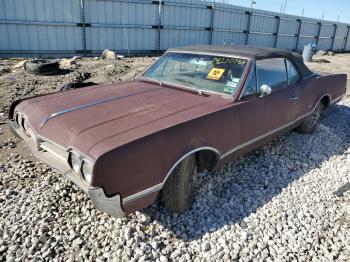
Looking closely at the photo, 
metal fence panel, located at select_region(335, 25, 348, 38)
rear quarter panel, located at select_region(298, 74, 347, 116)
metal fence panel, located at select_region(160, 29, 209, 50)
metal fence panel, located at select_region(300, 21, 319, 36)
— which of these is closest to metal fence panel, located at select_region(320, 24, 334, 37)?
metal fence panel, located at select_region(300, 21, 319, 36)

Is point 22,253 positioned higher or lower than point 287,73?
lower

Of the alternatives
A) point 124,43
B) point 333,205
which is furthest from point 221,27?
point 333,205

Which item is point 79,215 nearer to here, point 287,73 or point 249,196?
point 249,196

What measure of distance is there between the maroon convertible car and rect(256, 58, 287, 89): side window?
1 cm

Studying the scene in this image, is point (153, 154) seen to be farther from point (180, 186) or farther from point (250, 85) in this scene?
point (250, 85)

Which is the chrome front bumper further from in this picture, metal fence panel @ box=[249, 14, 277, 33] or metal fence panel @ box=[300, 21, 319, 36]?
metal fence panel @ box=[300, 21, 319, 36]

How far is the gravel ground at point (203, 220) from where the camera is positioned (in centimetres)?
276

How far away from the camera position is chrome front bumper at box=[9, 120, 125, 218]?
2.38 metres

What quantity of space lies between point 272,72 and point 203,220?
2170 mm

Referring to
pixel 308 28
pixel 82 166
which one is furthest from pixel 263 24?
pixel 82 166

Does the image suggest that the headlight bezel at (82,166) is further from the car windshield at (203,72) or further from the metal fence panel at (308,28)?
the metal fence panel at (308,28)

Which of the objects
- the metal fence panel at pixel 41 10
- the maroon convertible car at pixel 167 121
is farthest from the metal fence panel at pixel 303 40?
the maroon convertible car at pixel 167 121

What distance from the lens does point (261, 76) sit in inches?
156

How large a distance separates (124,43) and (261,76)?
10720 mm
